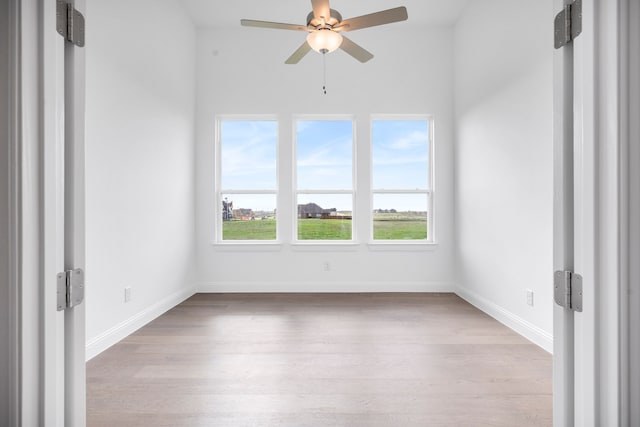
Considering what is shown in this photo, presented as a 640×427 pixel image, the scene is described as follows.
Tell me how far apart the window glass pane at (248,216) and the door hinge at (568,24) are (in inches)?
142

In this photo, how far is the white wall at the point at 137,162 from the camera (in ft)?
7.98

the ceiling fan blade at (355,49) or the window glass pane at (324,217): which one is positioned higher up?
the ceiling fan blade at (355,49)

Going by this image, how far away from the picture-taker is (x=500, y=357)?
7.77 ft

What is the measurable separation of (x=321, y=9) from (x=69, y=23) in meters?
1.88

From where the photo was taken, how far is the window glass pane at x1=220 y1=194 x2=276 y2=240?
169 inches

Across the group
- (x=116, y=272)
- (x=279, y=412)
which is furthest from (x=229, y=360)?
(x=116, y=272)

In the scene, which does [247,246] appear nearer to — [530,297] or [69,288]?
[530,297]

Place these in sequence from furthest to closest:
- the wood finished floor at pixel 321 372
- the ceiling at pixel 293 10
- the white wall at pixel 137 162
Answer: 1. the ceiling at pixel 293 10
2. the white wall at pixel 137 162
3. the wood finished floor at pixel 321 372

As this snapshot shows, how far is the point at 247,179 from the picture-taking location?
4.30 metres

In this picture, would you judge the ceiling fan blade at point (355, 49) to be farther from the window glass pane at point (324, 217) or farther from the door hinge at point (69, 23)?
the door hinge at point (69, 23)
